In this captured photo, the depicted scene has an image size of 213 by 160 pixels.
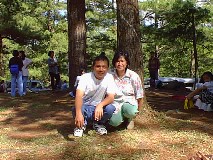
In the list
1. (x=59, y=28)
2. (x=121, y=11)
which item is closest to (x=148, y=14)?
(x=59, y=28)

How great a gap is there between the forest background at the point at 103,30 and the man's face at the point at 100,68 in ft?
19.4

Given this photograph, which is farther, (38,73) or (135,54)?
(38,73)

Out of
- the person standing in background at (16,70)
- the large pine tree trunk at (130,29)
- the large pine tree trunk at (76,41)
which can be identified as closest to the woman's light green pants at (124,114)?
the large pine tree trunk at (130,29)

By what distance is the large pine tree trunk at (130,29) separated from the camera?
5309mm

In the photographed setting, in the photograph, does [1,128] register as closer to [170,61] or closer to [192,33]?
[192,33]

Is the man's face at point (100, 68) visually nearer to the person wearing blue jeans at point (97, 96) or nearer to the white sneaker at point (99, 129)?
the person wearing blue jeans at point (97, 96)

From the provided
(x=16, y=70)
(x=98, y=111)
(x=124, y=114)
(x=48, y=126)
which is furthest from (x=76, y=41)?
(x=98, y=111)

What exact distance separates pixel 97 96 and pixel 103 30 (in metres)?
22.8

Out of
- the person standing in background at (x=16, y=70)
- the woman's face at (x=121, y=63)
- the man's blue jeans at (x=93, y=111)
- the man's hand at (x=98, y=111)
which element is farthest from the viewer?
the person standing in background at (x=16, y=70)

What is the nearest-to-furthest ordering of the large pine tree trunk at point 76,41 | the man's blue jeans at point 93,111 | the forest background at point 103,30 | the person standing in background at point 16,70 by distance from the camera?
the man's blue jeans at point 93,111 → the large pine tree trunk at point 76,41 → the person standing in background at point 16,70 → the forest background at point 103,30

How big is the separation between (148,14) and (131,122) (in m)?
20.1

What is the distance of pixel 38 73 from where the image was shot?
91.7 ft

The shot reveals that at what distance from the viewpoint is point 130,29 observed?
17.5 feet

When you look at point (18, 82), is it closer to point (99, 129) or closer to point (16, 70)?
point (16, 70)
